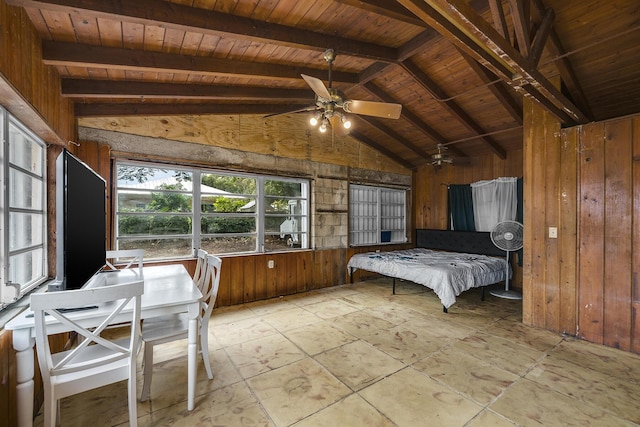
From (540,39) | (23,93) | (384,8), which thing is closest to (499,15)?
(540,39)

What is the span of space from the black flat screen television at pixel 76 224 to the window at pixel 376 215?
4288 millimetres

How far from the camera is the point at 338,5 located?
2436mm

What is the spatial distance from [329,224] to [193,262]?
2.45 metres

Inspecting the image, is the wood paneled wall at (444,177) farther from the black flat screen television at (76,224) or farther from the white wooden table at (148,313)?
the black flat screen television at (76,224)

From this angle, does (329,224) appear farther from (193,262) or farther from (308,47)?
(308,47)

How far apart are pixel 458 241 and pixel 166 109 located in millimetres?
5699

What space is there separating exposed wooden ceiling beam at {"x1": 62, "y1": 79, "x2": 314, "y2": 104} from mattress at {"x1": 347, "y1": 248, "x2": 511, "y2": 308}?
2.97 m

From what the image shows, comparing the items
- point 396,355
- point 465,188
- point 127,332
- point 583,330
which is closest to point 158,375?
point 127,332

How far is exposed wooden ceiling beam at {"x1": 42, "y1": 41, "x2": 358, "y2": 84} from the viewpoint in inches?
89.0

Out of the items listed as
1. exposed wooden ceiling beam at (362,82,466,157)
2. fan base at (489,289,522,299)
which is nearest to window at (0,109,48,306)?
exposed wooden ceiling beam at (362,82,466,157)

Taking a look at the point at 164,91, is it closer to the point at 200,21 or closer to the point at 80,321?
the point at 200,21

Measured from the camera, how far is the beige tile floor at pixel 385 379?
6.12ft

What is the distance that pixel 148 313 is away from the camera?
1755 millimetres

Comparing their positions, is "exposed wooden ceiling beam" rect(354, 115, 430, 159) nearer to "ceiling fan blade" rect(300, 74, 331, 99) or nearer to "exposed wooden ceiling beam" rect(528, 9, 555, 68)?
"ceiling fan blade" rect(300, 74, 331, 99)
